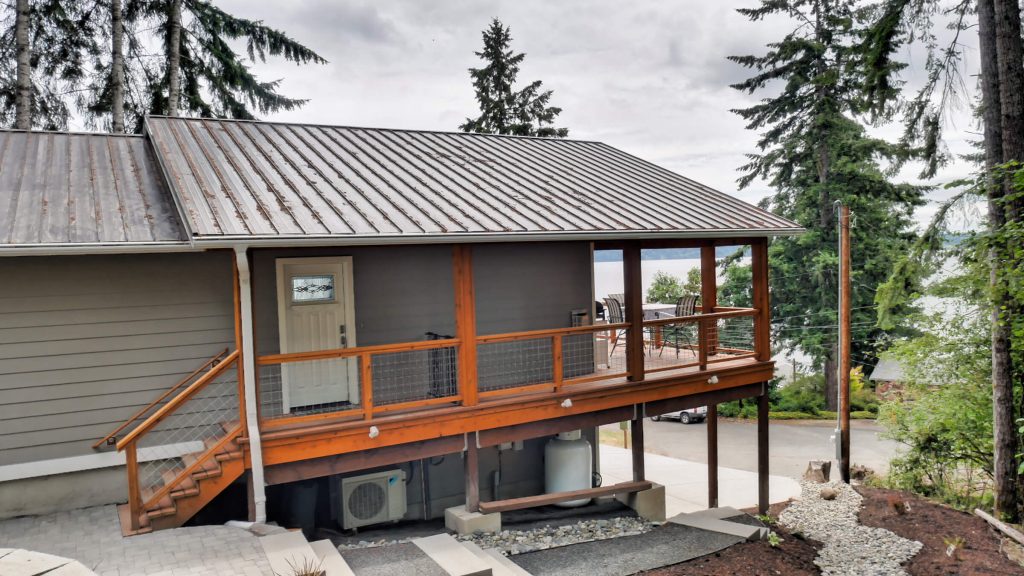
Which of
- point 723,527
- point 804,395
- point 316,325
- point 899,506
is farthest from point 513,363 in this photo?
point 804,395

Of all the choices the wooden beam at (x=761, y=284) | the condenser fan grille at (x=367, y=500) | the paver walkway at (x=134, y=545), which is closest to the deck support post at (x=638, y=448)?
the wooden beam at (x=761, y=284)

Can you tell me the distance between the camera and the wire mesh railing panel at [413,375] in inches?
347

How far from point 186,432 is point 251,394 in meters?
1.45

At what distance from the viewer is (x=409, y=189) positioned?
347 inches

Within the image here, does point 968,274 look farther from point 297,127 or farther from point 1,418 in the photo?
point 1,418

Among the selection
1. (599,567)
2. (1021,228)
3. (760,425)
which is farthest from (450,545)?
(1021,228)

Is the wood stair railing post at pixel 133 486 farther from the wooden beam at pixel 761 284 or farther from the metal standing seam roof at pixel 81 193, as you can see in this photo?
the wooden beam at pixel 761 284

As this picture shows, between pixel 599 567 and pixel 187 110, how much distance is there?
1461 cm

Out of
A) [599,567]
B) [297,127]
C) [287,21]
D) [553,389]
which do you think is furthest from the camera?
[287,21]

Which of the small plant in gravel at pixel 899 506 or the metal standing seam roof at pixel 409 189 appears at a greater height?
the metal standing seam roof at pixel 409 189

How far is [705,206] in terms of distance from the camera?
35.0 ft

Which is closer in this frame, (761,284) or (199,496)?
(199,496)

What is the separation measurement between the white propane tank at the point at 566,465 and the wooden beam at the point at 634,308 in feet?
5.63

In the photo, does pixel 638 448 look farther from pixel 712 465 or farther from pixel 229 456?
pixel 229 456
